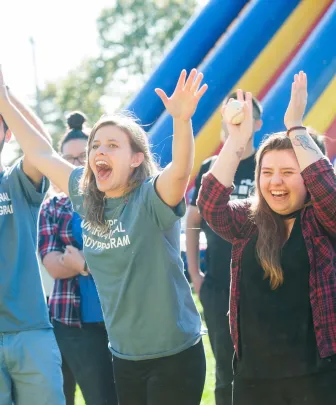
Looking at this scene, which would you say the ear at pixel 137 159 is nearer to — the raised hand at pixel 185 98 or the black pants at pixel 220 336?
the raised hand at pixel 185 98

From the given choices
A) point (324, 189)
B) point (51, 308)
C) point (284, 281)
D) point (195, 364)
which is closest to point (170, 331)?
point (195, 364)

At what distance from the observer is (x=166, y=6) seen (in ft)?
125

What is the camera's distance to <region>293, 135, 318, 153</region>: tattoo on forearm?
2.89 metres

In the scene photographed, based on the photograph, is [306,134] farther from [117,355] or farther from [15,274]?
[15,274]

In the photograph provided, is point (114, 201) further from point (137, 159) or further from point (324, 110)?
point (324, 110)

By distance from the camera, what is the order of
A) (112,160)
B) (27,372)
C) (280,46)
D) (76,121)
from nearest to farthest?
1. (112,160)
2. (27,372)
3. (76,121)
4. (280,46)

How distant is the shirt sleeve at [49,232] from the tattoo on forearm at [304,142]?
67.2 inches

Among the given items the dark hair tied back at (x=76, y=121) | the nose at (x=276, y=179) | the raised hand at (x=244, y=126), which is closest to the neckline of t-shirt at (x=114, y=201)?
the raised hand at (x=244, y=126)

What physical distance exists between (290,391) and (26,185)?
5.02 feet

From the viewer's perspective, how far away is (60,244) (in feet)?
13.7

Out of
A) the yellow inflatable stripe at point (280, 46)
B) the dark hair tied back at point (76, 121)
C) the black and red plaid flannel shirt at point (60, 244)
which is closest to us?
the black and red plaid flannel shirt at point (60, 244)

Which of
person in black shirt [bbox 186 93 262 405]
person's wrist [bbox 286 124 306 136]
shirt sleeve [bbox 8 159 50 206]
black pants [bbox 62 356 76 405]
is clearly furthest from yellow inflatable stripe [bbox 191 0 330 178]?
person's wrist [bbox 286 124 306 136]

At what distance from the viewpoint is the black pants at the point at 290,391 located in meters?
2.77

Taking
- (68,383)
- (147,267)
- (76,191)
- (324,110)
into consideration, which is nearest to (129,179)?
(76,191)
